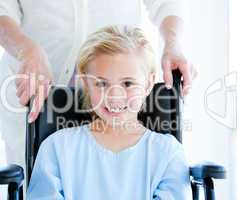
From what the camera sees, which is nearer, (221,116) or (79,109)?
(79,109)

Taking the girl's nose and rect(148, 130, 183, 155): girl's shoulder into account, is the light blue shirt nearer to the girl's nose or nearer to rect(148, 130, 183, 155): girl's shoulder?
rect(148, 130, 183, 155): girl's shoulder

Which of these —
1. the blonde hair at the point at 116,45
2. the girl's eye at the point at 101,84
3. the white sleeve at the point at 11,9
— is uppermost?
the white sleeve at the point at 11,9

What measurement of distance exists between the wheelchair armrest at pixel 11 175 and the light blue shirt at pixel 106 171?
12 centimetres

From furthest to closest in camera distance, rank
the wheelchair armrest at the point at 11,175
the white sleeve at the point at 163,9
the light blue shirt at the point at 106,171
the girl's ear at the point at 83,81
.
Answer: the white sleeve at the point at 163,9 → the girl's ear at the point at 83,81 → the light blue shirt at the point at 106,171 → the wheelchair armrest at the point at 11,175

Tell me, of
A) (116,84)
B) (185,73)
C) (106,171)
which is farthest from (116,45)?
(106,171)

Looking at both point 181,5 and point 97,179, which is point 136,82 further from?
point 181,5

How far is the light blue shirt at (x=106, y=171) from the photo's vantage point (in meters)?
1.03

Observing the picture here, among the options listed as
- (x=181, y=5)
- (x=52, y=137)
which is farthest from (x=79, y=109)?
(x=181, y=5)

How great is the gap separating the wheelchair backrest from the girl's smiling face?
0.11m

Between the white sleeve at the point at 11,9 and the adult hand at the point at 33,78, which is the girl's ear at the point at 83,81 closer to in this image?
the adult hand at the point at 33,78

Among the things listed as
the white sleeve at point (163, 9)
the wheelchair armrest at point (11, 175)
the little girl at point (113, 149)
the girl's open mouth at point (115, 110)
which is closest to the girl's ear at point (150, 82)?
the little girl at point (113, 149)

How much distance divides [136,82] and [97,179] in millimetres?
272

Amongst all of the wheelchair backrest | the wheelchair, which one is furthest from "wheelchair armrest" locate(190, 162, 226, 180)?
the wheelchair backrest

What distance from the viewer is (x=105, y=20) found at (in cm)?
129
